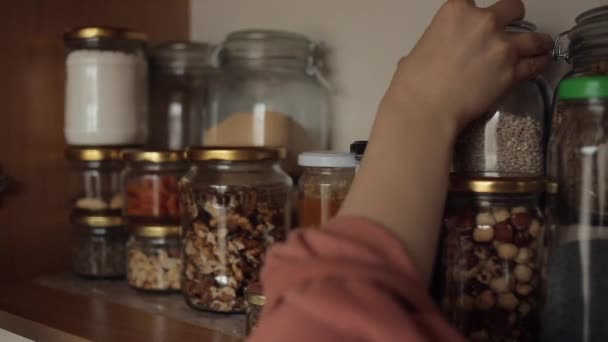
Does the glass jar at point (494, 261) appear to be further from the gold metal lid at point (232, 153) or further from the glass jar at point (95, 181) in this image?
the glass jar at point (95, 181)

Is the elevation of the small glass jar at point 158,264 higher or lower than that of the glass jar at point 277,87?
lower

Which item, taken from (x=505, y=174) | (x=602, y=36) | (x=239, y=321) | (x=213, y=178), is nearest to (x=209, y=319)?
(x=239, y=321)

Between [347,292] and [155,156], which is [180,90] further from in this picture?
[347,292]

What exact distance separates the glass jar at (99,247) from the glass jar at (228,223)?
0.20 meters

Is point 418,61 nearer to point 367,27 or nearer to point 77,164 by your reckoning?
point 367,27

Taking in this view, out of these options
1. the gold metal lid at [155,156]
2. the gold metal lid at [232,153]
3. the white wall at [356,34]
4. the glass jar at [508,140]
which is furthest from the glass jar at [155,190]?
the glass jar at [508,140]

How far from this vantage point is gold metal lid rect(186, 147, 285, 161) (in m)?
0.71

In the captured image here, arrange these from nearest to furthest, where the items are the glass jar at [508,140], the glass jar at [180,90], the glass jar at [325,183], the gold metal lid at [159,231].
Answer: the glass jar at [508,140]
the glass jar at [325,183]
the gold metal lid at [159,231]
the glass jar at [180,90]

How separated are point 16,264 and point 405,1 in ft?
2.14

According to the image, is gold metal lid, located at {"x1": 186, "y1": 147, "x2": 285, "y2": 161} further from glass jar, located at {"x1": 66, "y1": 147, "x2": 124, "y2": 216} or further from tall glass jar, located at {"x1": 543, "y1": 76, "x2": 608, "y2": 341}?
tall glass jar, located at {"x1": 543, "y1": 76, "x2": 608, "y2": 341}

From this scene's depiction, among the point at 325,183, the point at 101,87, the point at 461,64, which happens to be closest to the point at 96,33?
the point at 101,87

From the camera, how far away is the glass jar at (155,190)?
2.73 feet

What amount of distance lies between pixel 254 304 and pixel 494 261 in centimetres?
23

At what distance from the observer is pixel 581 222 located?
497 millimetres
